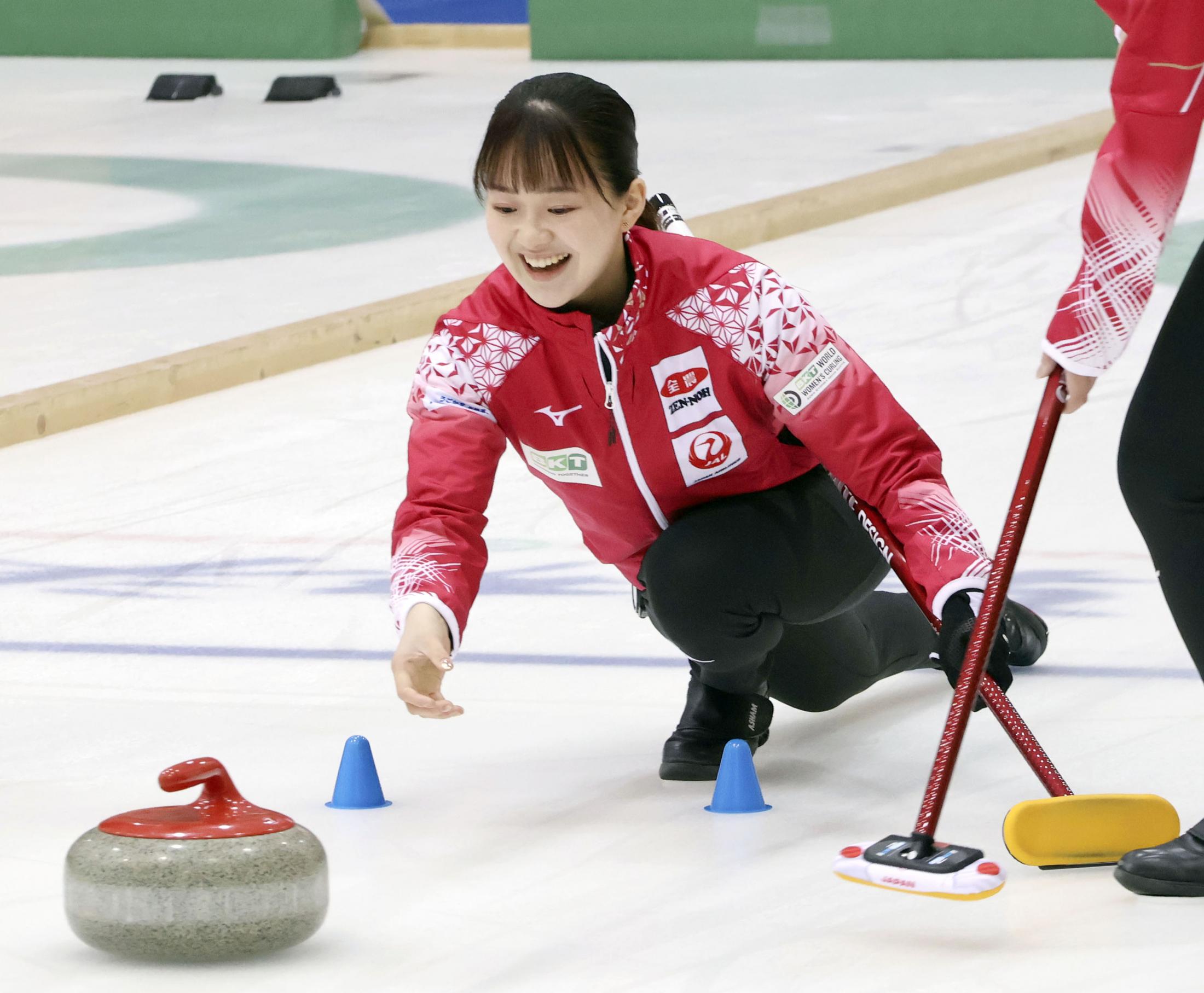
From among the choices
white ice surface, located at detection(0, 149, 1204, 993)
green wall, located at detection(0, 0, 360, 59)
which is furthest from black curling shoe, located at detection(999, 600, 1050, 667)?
green wall, located at detection(0, 0, 360, 59)

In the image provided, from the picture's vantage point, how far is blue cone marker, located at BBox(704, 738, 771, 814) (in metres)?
2.20

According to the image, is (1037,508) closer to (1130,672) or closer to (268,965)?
(1130,672)

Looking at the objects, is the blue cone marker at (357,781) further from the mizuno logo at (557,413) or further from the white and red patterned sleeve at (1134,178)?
the white and red patterned sleeve at (1134,178)

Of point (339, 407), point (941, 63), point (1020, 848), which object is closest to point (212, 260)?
point (339, 407)

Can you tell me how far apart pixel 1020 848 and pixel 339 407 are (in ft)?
9.52

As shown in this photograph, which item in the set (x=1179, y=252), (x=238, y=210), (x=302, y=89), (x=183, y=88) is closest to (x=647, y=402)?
(x=1179, y=252)

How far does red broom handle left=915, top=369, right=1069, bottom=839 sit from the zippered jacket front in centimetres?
15

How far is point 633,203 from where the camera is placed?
2.21 metres

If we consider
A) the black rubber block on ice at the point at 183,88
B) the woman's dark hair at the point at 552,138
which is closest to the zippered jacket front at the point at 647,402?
the woman's dark hair at the point at 552,138

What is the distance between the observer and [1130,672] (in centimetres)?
268

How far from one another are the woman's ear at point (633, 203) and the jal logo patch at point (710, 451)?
0.24 m

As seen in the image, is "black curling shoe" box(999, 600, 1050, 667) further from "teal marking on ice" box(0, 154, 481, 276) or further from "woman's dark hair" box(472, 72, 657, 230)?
"teal marking on ice" box(0, 154, 481, 276)

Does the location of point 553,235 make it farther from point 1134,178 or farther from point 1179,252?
point 1179,252

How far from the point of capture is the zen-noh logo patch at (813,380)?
2174 mm
